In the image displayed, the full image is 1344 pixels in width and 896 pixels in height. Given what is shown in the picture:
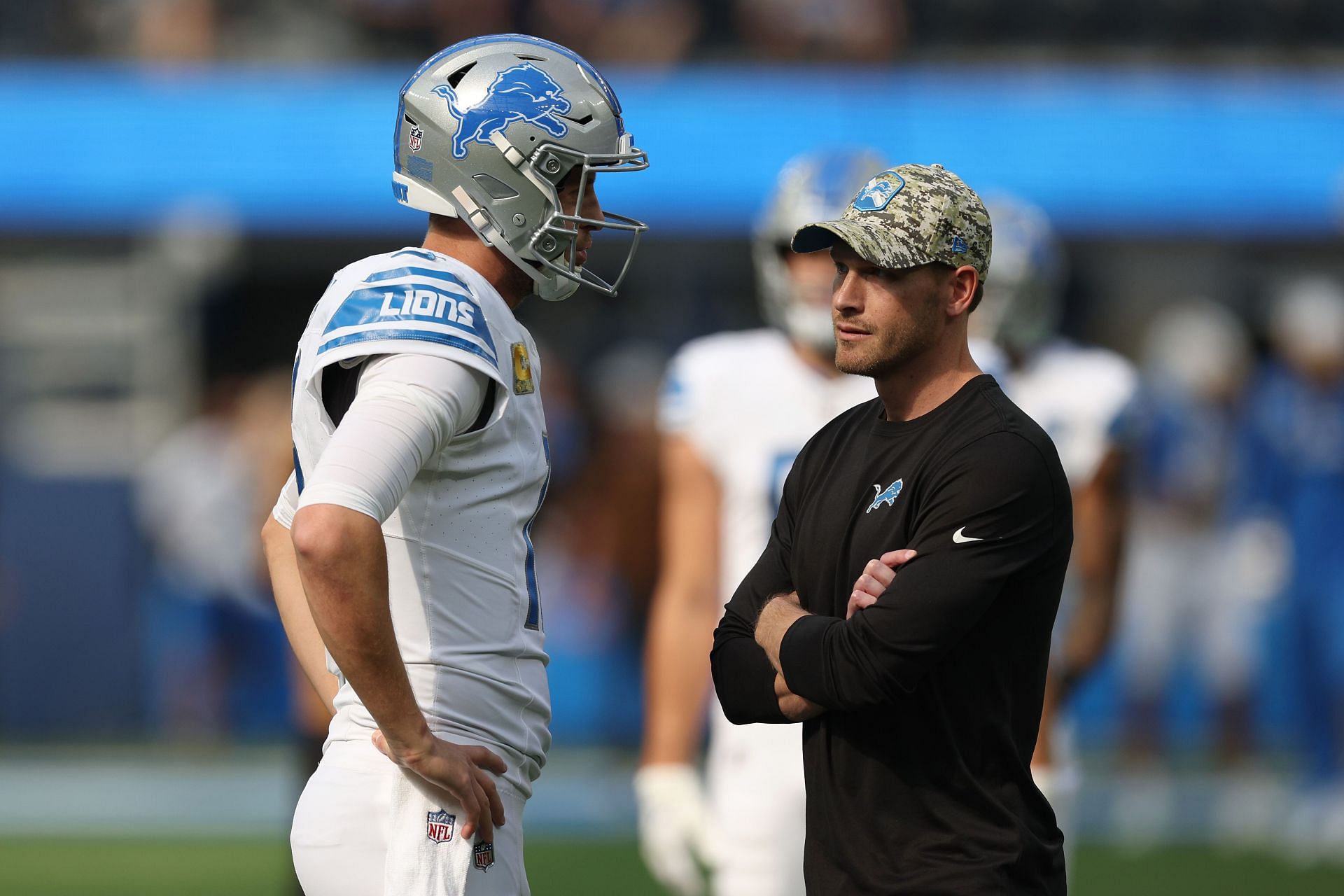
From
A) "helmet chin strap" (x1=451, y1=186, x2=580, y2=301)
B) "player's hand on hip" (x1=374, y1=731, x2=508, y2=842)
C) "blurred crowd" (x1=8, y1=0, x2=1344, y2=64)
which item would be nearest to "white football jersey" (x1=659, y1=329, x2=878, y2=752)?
"helmet chin strap" (x1=451, y1=186, x2=580, y2=301)

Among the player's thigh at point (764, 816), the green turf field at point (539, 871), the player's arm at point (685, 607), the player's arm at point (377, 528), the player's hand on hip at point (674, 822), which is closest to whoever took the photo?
the player's arm at point (377, 528)

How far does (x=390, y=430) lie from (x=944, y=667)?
93cm

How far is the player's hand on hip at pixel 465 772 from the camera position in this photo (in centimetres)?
255

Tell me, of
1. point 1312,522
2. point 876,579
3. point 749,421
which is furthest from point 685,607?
point 1312,522

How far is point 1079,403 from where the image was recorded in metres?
4.91

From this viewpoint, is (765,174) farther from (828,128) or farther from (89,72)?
(89,72)

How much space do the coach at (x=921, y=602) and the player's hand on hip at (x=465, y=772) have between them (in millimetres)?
470

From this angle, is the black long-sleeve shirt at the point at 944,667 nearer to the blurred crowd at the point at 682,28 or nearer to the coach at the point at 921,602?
the coach at the point at 921,602

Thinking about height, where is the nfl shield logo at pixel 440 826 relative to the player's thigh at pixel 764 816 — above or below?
below

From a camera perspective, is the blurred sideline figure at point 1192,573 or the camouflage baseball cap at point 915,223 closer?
the camouflage baseball cap at point 915,223

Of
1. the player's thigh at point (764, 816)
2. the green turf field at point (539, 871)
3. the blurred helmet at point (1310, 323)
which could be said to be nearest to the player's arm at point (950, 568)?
the player's thigh at point (764, 816)

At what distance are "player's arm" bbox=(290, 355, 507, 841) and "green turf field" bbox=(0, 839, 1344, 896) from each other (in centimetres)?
468

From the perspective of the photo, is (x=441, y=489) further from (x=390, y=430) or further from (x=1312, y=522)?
(x=1312, y=522)

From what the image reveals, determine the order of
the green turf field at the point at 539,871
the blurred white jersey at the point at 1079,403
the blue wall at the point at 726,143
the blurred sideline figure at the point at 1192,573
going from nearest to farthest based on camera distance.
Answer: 1. the blurred white jersey at the point at 1079,403
2. the green turf field at the point at 539,871
3. the blurred sideline figure at the point at 1192,573
4. the blue wall at the point at 726,143
